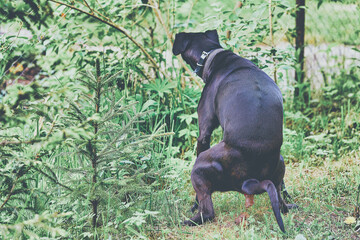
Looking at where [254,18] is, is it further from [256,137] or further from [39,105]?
[39,105]

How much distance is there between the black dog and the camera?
262 cm

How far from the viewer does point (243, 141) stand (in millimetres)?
2623

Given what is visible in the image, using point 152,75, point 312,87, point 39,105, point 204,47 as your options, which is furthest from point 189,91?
point 39,105

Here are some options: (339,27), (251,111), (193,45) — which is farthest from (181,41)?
(339,27)

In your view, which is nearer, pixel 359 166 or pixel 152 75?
pixel 359 166

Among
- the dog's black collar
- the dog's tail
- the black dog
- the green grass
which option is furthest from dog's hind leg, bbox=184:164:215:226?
the green grass

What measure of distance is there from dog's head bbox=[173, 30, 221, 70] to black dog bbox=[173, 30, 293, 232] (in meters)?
0.55

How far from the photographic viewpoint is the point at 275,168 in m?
2.77

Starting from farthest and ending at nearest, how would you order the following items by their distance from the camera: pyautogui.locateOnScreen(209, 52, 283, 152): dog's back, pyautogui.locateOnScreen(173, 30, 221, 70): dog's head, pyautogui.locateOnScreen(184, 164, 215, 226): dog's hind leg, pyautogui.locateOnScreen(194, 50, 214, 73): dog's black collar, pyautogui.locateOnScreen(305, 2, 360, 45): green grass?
1. pyautogui.locateOnScreen(305, 2, 360, 45): green grass
2. pyautogui.locateOnScreen(173, 30, 221, 70): dog's head
3. pyautogui.locateOnScreen(194, 50, 214, 73): dog's black collar
4. pyautogui.locateOnScreen(184, 164, 215, 226): dog's hind leg
5. pyautogui.locateOnScreen(209, 52, 283, 152): dog's back

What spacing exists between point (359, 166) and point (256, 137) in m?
1.66

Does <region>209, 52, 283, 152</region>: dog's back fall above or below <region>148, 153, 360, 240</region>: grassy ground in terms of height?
above

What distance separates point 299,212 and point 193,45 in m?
1.66

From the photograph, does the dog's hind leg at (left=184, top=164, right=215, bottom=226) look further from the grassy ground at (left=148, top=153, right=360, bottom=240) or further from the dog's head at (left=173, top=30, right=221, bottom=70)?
the dog's head at (left=173, top=30, right=221, bottom=70)

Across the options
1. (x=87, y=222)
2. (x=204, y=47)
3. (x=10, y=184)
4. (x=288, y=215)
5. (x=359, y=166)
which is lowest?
(x=359, y=166)
